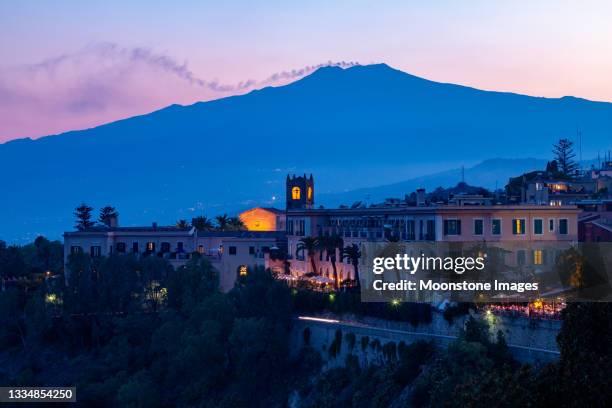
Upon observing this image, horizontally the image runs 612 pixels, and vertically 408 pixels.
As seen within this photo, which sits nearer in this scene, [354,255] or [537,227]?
[537,227]

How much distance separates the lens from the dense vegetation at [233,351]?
27.8 m

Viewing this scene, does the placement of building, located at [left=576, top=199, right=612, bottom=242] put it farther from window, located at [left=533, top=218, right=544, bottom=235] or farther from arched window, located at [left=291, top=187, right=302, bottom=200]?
arched window, located at [left=291, top=187, right=302, bottom=200]

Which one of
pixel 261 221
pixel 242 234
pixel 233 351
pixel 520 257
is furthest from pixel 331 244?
pixel 261 221

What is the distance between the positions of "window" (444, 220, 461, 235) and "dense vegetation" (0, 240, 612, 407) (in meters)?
7.32

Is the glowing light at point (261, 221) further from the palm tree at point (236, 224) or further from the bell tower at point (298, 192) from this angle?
the bell tower at point (298, 192)

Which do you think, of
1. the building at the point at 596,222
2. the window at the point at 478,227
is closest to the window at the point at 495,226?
the window at the point at 478,227

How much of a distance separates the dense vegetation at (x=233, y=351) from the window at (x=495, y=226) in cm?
992

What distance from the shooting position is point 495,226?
197 feet

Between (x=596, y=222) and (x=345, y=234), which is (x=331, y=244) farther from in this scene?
(x=596, y=222)

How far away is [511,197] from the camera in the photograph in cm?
7756

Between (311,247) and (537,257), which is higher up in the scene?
(311,247)

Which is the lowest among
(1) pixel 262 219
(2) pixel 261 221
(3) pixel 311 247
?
(3) pixel 311 247

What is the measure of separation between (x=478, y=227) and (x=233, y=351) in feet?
51.7

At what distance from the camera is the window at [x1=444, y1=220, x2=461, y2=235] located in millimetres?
59281
